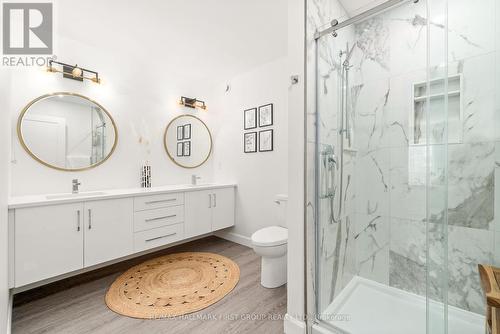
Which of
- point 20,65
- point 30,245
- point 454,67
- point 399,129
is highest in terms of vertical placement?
point 20,65

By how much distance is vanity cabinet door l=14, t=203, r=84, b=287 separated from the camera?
63.9 inches

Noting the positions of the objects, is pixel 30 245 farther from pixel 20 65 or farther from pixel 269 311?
pixel 269 311

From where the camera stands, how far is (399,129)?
1.85 metres

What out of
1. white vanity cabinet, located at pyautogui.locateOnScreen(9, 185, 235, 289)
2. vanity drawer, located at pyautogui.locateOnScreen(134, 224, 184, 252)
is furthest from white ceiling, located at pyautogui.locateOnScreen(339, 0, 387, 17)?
vanity drawer, located at pyautogui.locateOnScreen(134, 224, 184, 252)

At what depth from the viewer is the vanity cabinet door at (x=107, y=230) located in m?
1.94

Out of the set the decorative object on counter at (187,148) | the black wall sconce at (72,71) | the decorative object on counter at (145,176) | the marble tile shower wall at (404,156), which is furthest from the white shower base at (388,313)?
the black wall sconce at (72,71)

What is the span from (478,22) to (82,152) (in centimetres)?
348

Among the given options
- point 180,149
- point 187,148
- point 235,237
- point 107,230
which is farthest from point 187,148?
point 107,230

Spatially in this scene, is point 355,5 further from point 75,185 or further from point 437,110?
point 75,185

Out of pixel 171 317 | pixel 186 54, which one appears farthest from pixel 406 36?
pixel 171 317

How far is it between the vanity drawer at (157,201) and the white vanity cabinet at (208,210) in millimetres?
128

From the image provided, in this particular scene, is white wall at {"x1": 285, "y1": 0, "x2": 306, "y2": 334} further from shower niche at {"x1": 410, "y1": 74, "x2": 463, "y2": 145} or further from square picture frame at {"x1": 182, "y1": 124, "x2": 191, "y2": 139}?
square picture frame at {"x1": 182, "y1": 124, "x2": 191, "y2": 139}

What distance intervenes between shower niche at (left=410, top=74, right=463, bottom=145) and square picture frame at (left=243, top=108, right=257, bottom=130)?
66.8 inches

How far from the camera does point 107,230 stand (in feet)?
6.68
